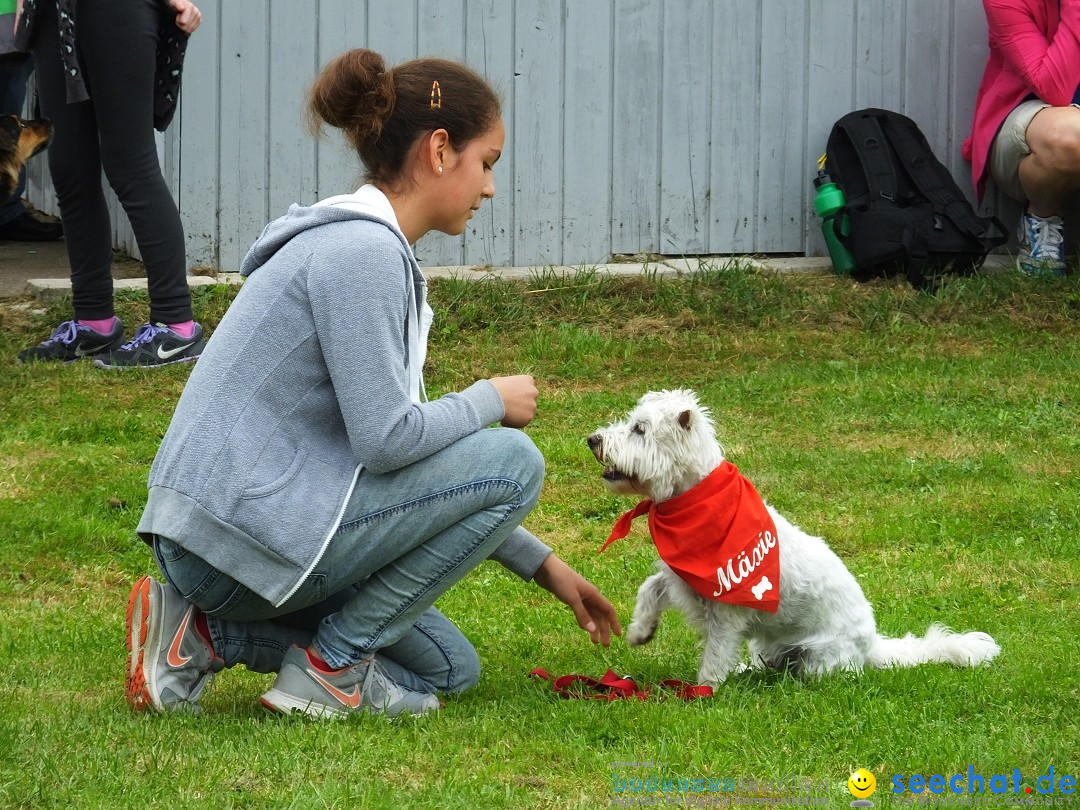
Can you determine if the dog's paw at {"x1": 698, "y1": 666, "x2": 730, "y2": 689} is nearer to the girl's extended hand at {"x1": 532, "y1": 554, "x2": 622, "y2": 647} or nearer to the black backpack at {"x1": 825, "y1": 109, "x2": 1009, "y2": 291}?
the girl's extended hand at {"x1": 532, "y1": 554, "x2": 622, "y2": 647}

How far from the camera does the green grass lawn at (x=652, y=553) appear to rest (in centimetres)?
291

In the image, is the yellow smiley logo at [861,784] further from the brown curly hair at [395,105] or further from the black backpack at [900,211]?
the black backpack at [900,211]

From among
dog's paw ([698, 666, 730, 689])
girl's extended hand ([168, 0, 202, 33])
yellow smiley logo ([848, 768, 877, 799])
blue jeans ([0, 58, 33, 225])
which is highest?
girl's extended hand ([168, 0, 202, 33])

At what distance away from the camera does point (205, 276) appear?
306 inches

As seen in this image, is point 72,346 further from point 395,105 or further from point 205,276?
point 395,105

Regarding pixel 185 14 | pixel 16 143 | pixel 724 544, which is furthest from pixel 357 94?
pixel 16 143

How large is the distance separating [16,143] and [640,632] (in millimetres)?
4197

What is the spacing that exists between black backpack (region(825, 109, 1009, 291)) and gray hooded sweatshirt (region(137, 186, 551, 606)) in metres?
5.71

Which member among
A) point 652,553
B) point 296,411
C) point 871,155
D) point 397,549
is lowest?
point 652,553

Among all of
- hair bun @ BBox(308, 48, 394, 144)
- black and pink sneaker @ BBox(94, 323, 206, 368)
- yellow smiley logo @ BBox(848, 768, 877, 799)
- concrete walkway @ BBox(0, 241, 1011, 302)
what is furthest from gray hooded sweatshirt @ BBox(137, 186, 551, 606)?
concrete walkway @ BBox(0, 241, 1011, 302)

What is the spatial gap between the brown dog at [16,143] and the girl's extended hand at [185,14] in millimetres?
816

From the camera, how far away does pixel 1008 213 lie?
9.12 m

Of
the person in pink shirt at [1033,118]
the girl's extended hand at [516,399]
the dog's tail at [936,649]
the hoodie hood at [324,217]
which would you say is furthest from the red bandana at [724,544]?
the person in pink shirt at [1033,118]

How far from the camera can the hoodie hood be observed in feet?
10.2
